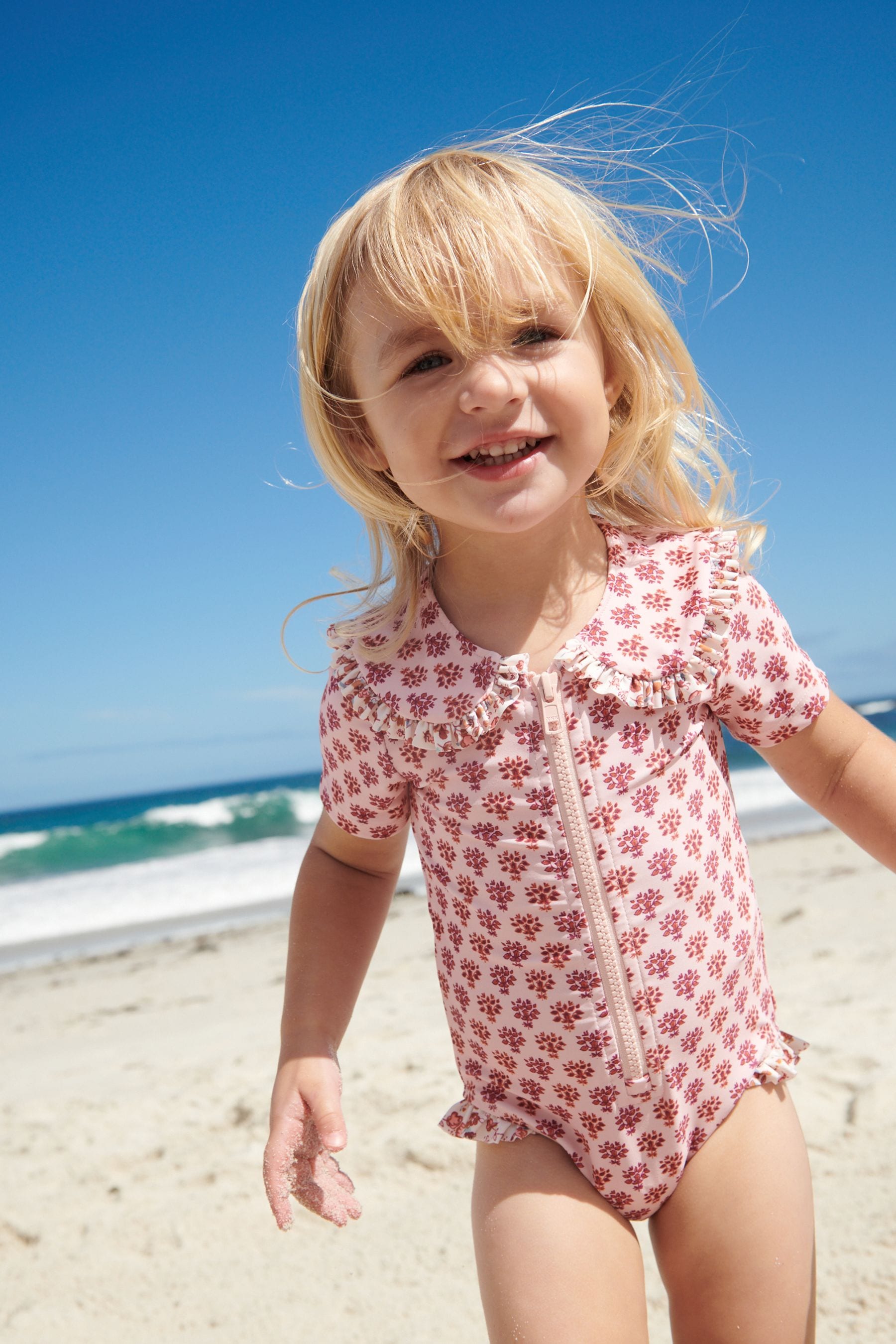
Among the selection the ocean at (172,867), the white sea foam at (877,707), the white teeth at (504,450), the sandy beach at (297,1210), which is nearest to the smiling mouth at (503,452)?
the white teeth at (504,450)

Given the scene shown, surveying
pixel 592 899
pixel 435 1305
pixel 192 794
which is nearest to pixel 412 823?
pixel 592 899

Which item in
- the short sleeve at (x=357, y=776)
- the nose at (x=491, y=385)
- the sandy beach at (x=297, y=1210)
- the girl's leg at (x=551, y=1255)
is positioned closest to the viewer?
the girl's leg at (x=551, y=1255)

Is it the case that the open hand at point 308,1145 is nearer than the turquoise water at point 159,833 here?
Yes

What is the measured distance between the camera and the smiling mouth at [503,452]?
1753 millimetres

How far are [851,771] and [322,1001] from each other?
109 centimetres

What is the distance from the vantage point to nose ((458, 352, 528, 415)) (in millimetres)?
1697

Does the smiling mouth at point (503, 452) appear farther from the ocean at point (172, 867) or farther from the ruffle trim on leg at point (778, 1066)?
the ocean at point (172, 867)

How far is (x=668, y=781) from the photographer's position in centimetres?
183

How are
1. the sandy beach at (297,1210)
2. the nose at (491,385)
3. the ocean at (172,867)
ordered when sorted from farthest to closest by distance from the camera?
the ocean at (172,867) < the sandy beach at (297,1210) < the nose at (491,385)

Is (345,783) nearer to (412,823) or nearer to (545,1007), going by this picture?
(412,823)

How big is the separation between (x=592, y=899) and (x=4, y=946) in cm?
1106

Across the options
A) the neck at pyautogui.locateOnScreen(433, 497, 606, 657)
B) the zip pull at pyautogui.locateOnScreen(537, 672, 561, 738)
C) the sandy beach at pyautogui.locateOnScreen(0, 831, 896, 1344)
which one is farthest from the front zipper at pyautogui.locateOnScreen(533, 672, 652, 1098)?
the sandy beach at pyautogui.locateOnScreen(0, 831, 896, 1344)

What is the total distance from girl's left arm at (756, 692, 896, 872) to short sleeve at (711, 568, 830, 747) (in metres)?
0.04

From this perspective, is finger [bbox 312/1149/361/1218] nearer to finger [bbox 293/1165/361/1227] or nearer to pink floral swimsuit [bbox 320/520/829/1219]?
finger [bbox 293/1165/361/1227]
